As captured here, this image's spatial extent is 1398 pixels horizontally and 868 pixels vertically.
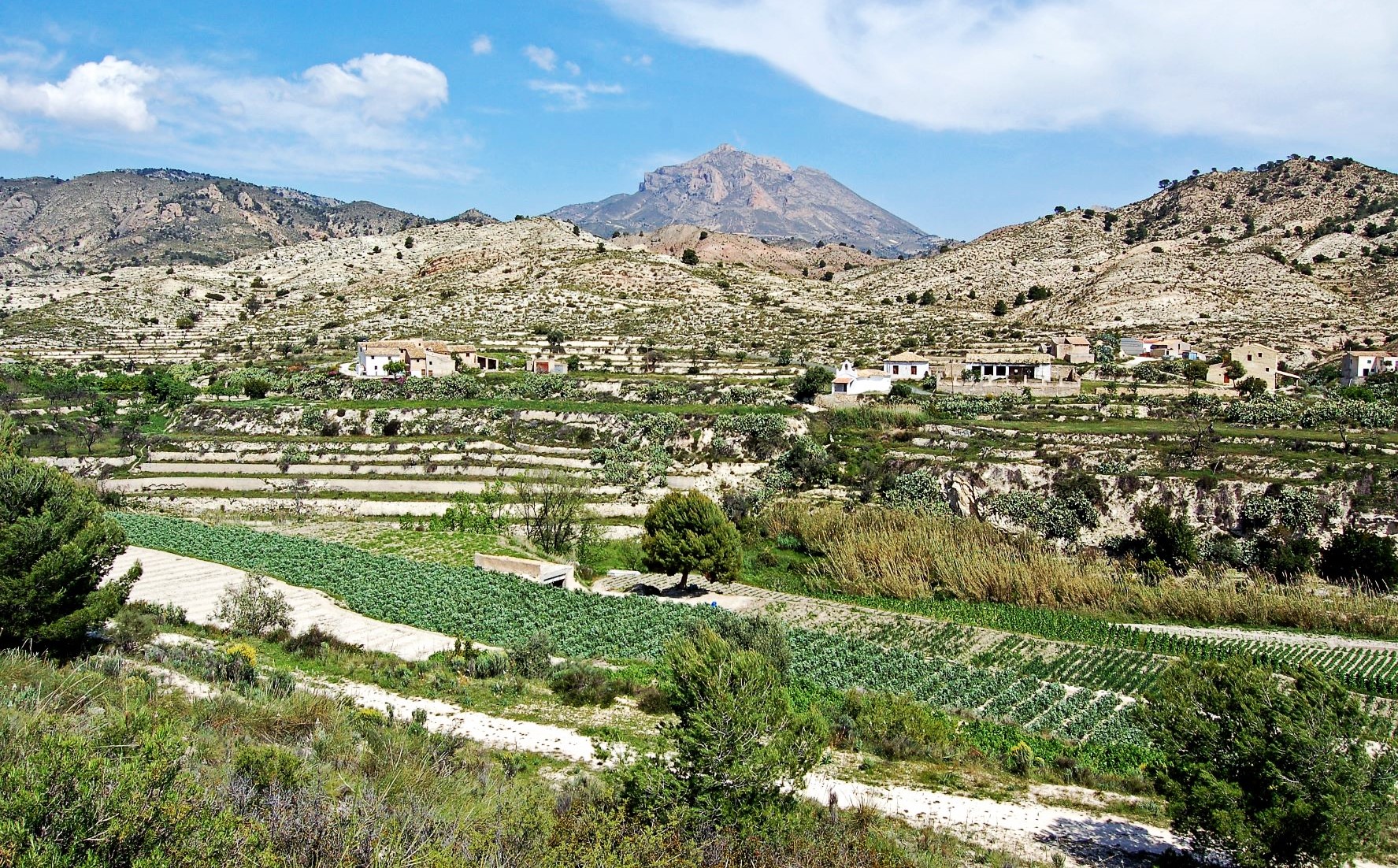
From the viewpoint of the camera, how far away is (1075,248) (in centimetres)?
10525

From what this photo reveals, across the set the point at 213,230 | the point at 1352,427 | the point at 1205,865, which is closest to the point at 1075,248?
the point at 1352,427

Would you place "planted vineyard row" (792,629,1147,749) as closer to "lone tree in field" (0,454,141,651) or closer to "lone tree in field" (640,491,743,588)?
"lone tree in field" (640,491,743,588)

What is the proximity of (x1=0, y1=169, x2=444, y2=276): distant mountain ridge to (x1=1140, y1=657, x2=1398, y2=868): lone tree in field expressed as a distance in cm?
16422

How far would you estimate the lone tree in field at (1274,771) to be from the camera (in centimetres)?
885

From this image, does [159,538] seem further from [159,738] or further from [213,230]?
[213,230]

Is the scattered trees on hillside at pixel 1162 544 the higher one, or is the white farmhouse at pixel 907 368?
the white farmhouse at pixel 907 368

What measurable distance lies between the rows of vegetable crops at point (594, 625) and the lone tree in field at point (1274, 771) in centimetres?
557

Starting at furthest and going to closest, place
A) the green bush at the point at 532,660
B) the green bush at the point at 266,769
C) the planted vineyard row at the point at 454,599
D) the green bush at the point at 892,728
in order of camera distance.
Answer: the planted vineyard row at the point at 454,599 < the green bush at the point at 532,660 < the green bush at the point at 892,728 < the green bush at the point at 266,769

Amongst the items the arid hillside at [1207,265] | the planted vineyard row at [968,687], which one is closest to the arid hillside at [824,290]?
the arid hillside at [1207,265]

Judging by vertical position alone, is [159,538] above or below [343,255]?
below

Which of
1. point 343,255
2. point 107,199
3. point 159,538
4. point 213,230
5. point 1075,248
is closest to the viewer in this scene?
point 159,538

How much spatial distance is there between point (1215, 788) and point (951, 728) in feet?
21.9

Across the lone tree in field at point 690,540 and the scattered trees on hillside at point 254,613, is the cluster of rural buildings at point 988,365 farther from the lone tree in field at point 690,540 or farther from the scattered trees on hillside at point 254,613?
the scattered trees on hillside at point 254,613

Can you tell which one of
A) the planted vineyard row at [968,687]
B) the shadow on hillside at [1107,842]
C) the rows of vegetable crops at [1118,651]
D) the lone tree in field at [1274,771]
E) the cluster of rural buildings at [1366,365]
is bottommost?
the rows of vegetable crops at [1118,651]
